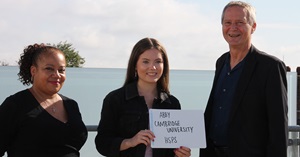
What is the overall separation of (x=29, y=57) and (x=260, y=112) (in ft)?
5.44

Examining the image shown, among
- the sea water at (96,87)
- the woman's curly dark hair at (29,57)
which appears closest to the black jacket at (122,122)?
Answer: the woman's curly dark hair at (29,57)

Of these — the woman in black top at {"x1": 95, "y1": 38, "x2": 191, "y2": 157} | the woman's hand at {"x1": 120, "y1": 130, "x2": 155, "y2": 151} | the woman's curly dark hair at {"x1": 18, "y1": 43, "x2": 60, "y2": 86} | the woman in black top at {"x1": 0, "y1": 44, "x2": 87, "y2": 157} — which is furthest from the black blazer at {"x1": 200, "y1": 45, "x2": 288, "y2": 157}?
the woman's curly dark hair at {"x1": 18, "y1": 43, "x2": 60, "y2": 86}

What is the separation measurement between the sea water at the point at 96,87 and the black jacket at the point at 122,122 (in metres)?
1.29

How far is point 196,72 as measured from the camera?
6.06 metres

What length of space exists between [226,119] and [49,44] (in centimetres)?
139

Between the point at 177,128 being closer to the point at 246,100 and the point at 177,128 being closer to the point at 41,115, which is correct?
the point at 246,100

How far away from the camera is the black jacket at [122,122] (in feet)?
13.9

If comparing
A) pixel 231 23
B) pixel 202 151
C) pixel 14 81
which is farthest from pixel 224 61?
pixel 14 81

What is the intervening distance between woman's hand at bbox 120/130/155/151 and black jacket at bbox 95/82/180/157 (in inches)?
1.6

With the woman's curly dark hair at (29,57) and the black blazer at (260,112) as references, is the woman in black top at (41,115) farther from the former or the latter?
the black blazer at (260,112)

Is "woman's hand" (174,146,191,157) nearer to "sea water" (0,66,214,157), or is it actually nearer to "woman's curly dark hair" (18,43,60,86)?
"woman's curly dark hair" (18,43,60,86)

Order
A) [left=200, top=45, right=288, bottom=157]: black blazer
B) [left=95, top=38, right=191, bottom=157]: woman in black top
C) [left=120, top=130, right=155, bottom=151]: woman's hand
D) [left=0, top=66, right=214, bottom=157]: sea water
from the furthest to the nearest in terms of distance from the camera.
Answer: [left=0, top=66, right=214, bottom=157]: sea water → [left=95, top=38, right=191, bottom=157]: woman in black top → [left=120, top=130, right=155, bottom=151]: woman's hand → [left=200, top=45, right=288, bottom=157]: black blazer

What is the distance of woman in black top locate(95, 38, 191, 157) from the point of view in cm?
421

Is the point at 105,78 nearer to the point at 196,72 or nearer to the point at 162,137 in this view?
the point at 196,72
